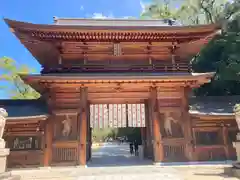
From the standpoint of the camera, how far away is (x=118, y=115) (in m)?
13.0

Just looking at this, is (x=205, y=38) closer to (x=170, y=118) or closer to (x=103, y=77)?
(x=170, y=118)

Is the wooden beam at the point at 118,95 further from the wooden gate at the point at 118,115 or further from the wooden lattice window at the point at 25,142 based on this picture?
the wooden lattice window at the point at 25,142

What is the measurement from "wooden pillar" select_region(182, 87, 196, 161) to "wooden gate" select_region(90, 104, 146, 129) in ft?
8.90

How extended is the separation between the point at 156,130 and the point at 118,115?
3.06 m

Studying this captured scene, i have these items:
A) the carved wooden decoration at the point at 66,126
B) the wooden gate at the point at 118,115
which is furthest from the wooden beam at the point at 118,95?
the carved wooden decoration at the point at 66,126

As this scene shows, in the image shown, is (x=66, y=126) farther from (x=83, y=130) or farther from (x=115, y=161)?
(x=115, y=161)

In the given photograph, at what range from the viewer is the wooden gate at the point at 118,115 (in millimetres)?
12680

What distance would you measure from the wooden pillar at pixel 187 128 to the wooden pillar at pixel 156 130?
131cm

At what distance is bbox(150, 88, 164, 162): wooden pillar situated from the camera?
34.2 feet

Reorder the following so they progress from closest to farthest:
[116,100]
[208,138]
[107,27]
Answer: [107,27] < [208,138] < [116,100]

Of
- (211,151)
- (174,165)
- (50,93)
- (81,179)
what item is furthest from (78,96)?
(211,151)

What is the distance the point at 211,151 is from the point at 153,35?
6727 millimetres

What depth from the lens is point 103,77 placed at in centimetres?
1020

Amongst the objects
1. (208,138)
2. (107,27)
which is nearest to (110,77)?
(107,27)
